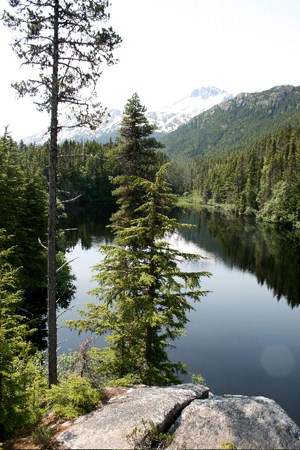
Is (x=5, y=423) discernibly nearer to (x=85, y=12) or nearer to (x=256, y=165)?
(x=85, y=12)

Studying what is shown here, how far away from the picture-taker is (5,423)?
9164 mm

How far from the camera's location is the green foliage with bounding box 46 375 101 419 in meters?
9.03

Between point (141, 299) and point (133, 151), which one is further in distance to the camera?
point (133, 151)

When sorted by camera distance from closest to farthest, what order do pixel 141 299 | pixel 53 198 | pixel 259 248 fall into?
pixel 53 198 → pixel 141 299 → pixel 259 248

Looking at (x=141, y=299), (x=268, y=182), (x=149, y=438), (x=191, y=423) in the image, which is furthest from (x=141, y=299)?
(x=268, y=182)

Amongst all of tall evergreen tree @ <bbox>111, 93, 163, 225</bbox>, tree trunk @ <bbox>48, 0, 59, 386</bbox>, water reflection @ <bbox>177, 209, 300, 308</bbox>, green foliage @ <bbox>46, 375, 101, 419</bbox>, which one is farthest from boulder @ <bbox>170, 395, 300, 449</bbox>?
water reflection @ <bbox>177, 209, 300, 308</bbox>

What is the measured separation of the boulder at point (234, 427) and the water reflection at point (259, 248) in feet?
102

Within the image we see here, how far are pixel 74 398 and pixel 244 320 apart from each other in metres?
26.5

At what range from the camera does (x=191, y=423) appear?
7977 mm

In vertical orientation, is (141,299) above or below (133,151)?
below

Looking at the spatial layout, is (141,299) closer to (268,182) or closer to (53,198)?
(53,198)

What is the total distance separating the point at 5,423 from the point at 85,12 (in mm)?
11810

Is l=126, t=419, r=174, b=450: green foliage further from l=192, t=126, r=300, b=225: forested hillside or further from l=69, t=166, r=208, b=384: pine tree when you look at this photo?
l=192, t=126, r=300, b=225: forested hillside

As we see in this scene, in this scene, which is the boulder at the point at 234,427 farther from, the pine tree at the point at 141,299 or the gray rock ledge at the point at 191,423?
the pine tree at the point at 141,299
